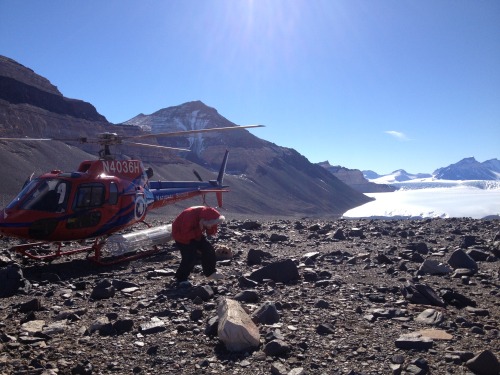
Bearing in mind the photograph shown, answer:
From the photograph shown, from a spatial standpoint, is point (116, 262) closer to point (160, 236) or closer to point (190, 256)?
point (160, 236)

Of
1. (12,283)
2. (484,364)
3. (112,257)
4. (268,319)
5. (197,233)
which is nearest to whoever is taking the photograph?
(484,364)

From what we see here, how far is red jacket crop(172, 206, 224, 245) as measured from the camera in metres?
8.17

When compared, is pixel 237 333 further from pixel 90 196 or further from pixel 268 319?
pixel 90 196

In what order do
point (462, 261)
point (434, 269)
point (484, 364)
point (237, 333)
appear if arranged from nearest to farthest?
1. point (484, 364)
2. point (237, 333)
3. point (434, 269)
4. point (462, 261)

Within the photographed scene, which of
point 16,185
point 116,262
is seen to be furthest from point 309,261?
point 16,185

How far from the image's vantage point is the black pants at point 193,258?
793cm

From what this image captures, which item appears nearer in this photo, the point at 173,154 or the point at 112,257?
the point at 112,257

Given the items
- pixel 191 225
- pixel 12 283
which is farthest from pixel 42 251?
pixel 191 225

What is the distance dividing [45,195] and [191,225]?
13.3 feet

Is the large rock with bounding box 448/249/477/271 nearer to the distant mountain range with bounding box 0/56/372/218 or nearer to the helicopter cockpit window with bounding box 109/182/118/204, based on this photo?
the helicopter cockpit window with bounding box 109/182/118/204

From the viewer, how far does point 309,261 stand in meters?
9.62

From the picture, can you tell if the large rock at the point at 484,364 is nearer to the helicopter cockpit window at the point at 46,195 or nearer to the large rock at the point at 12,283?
the large rock at the point at 12,283

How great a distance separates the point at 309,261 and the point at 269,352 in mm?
5346

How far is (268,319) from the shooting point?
5.32 meters
